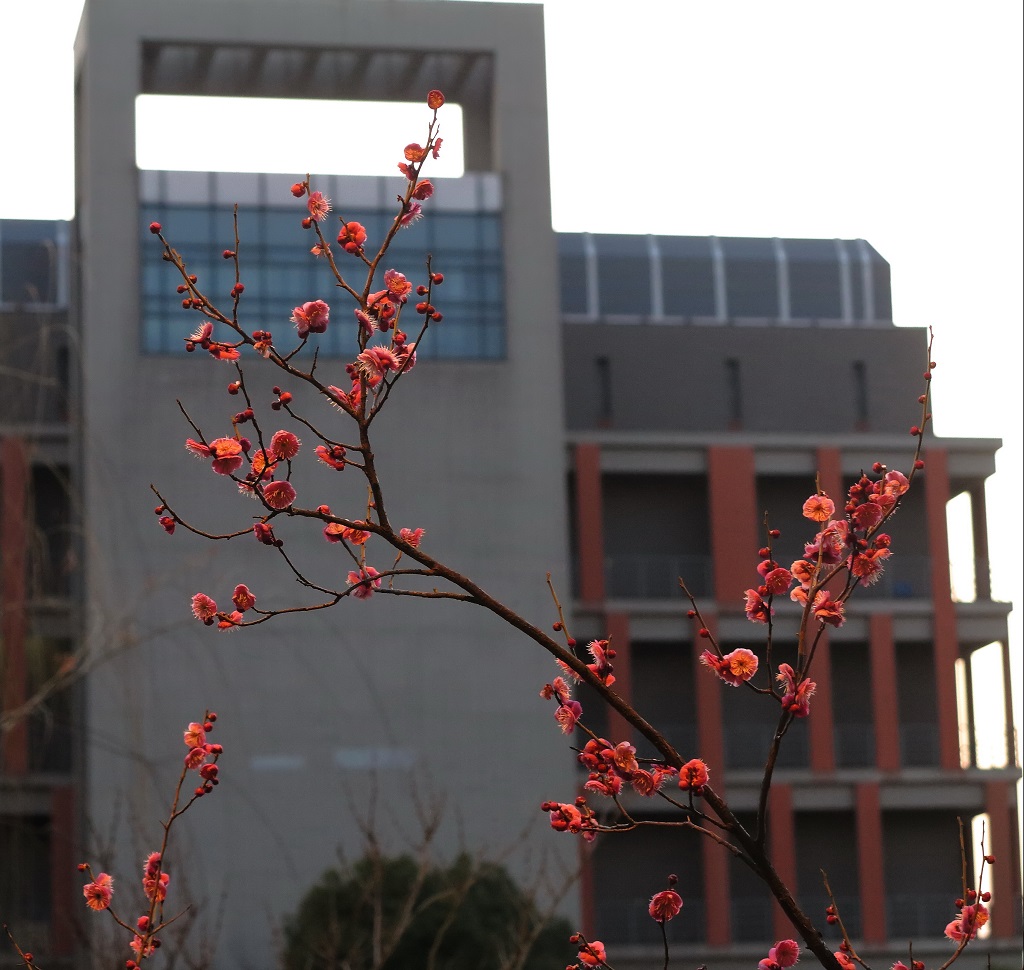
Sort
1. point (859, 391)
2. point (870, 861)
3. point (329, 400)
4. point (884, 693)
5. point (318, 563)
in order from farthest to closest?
point (859, 391)
point (884, 693)
point (870, 861)
point (318, 563)
point (329, 400)

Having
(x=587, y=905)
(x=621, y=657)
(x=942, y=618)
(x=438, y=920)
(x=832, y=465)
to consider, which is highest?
(x=832, y=465)

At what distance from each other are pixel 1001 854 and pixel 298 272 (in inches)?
651

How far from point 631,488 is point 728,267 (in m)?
7.25

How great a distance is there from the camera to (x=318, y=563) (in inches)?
1216

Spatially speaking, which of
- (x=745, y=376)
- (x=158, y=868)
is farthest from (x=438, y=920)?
(x=158, y=868)

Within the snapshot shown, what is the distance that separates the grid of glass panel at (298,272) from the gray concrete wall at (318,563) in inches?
13.9

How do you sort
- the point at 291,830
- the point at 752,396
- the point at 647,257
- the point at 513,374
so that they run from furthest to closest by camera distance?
1. the point at 647,257
2. the point at 752,396
3. the point at 513,374
4. the point at 291,830

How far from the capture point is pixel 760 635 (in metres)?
34.4

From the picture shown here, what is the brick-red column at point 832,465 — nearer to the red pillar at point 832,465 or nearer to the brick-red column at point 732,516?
the red pillar at point 832,465

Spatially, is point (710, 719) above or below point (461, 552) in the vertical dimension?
below

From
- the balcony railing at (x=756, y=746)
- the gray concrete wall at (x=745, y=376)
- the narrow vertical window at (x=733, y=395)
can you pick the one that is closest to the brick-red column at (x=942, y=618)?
the gray concrete wall at (x=745, y=376)

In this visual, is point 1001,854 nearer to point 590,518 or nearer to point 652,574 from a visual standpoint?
point 652,574

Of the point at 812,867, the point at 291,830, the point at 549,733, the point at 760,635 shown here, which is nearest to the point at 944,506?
the point at 760,635

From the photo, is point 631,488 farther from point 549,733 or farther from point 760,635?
point 549,733
